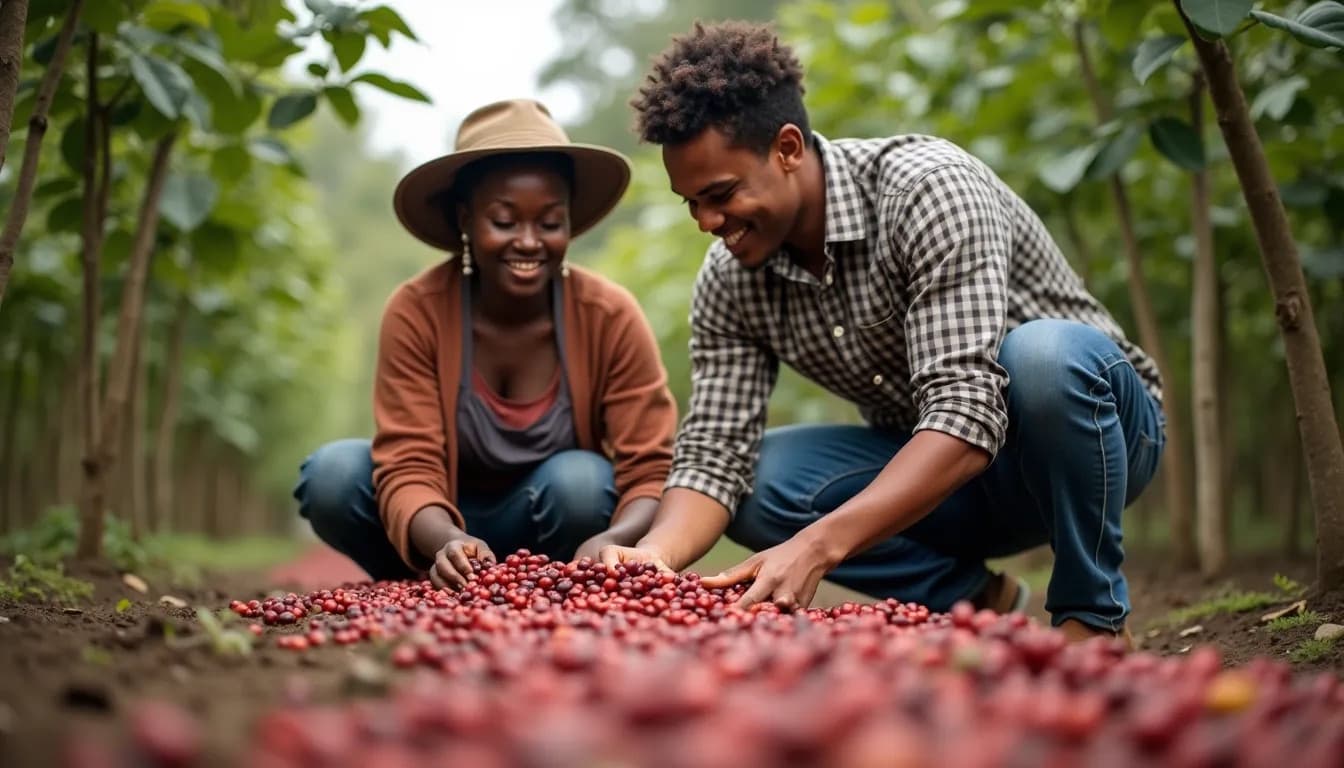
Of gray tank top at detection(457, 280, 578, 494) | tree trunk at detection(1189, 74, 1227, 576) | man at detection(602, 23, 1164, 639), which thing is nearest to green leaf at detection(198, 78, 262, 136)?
gray tank top at detection(457, 280, 578, 494)

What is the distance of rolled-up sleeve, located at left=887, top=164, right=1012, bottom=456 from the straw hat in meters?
1.11

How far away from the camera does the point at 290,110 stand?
14.0 ft

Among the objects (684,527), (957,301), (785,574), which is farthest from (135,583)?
(957,301)

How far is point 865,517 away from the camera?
2797 millimetres

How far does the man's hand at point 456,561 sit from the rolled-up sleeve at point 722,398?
657 millimetres

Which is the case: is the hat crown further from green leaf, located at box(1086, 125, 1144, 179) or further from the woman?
green leaf, located at box(1086, 125, 1144, 179)

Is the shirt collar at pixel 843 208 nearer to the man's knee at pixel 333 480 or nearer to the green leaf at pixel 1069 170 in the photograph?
the green leaf at pixel 1069 170

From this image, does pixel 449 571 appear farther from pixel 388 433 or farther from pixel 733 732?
pixel 733 732

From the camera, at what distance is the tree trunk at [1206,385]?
15.2 ft

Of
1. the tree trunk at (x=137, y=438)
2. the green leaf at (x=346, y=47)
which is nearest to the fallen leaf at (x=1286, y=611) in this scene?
the green leaf at (x=346, y=47)

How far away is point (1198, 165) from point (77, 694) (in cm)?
385

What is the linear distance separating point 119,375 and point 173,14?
4.85 feet

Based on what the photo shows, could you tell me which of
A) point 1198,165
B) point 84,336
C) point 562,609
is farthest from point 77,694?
point 1198,165

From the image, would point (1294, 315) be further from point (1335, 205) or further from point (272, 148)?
point (272, 148)
